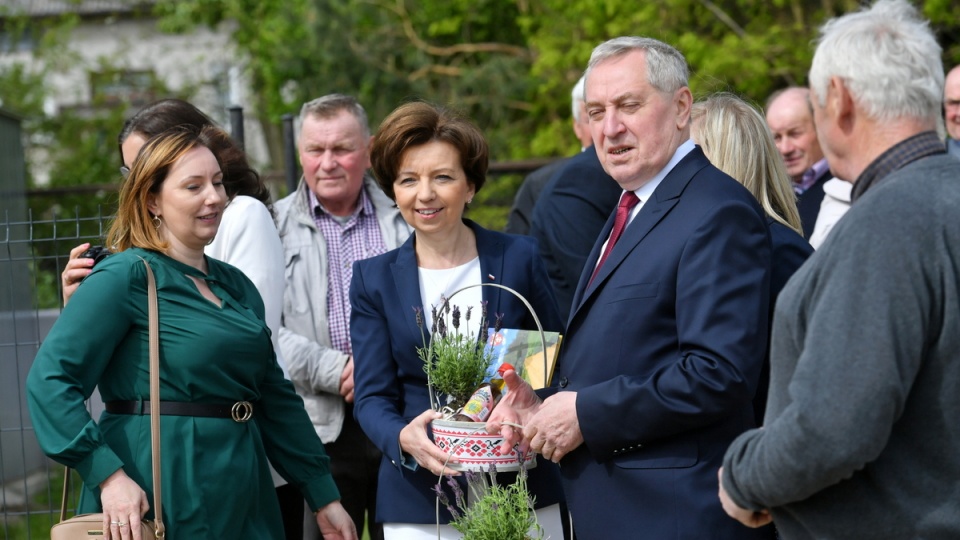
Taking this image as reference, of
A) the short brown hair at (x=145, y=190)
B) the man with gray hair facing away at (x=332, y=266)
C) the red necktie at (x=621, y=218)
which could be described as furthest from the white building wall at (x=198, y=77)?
the red necktie at (x=621, y=218)

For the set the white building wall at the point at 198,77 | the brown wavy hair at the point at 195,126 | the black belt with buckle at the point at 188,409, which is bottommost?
the black belt with buckle at the point at 188,409

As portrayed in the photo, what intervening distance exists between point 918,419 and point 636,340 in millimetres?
835

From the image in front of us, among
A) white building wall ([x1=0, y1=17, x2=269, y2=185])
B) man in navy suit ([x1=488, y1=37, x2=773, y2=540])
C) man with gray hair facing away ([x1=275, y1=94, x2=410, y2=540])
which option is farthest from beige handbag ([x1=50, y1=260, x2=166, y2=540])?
white building wall ([x1=0, y1=17, x2=269, y2=185])

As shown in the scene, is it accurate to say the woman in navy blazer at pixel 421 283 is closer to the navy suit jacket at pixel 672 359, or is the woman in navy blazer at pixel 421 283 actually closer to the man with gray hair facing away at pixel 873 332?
the navy suit jacket at pixel 672 359

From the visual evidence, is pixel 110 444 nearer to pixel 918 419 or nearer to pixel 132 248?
pixel 132 248

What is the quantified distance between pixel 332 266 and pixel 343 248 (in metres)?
0.10

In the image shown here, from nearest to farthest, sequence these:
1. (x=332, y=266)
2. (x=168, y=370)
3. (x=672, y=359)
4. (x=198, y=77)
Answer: (x=672, y=359), (x=168, y=370), (x=332, y=266), (x=198, y=77)

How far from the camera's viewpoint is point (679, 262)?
2818 millimetres

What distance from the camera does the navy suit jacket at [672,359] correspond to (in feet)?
8.95

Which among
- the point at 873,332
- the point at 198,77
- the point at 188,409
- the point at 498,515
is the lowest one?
the point at 498,515

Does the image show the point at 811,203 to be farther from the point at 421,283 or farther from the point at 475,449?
the point at 475,449

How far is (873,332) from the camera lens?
6.80 ft

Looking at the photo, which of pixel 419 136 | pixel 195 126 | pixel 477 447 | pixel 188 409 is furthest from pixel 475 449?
pixel 195 126

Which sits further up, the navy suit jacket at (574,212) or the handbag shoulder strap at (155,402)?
the navy suit jacket at (574,212)
